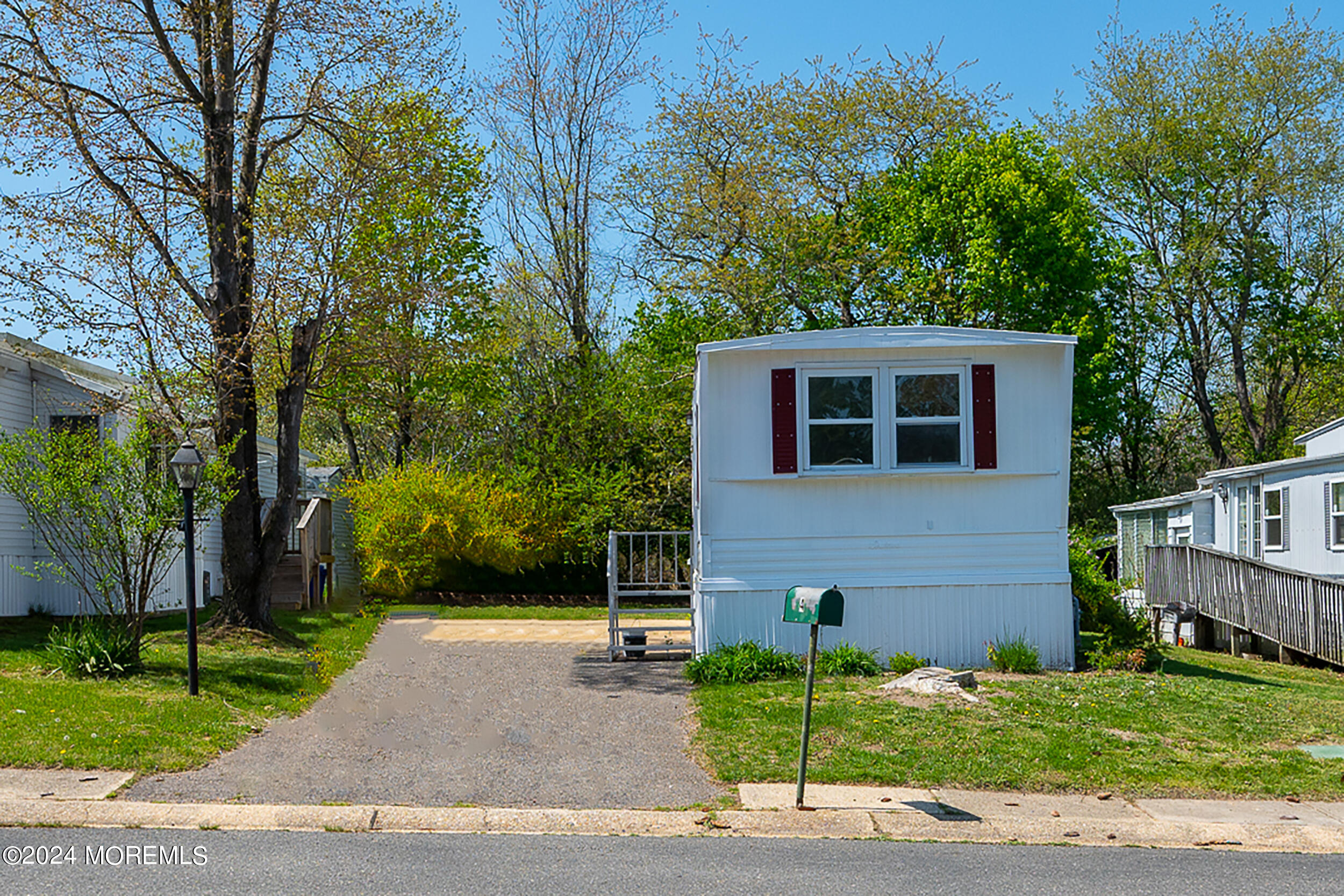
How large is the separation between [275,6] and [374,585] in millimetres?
11256

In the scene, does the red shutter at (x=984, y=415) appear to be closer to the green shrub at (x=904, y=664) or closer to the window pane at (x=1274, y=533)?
the green shrub at (x=904, y=664)

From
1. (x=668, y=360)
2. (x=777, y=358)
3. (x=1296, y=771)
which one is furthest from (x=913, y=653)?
(x=668, y=360)

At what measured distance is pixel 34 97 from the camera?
528 inches

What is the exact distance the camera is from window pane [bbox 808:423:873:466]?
12.1m

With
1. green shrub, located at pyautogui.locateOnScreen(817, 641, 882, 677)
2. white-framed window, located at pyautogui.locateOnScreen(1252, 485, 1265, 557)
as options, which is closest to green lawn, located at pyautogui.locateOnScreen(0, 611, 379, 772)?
green shrub, located at pyautogui.locateOnScreen(817, 641, 882, 677)

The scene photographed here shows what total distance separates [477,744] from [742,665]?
3.40 meters

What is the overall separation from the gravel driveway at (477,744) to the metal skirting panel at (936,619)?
3.26ft

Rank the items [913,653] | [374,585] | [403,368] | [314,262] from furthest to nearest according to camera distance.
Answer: [374,585], [403,368], [314,262], [913,653]

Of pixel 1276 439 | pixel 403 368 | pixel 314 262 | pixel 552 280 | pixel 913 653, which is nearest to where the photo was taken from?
pixel 913 653

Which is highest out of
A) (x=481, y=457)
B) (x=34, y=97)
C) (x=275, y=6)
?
(x=275, y=6)

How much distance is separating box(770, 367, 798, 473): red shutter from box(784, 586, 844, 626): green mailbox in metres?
4.78

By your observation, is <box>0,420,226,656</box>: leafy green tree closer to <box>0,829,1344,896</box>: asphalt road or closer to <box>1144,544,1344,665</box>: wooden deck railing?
<box>0,829,1344,896</box>: asphalt road

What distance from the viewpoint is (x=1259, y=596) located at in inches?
670

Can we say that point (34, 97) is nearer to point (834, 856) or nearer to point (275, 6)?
point (275, 6)
